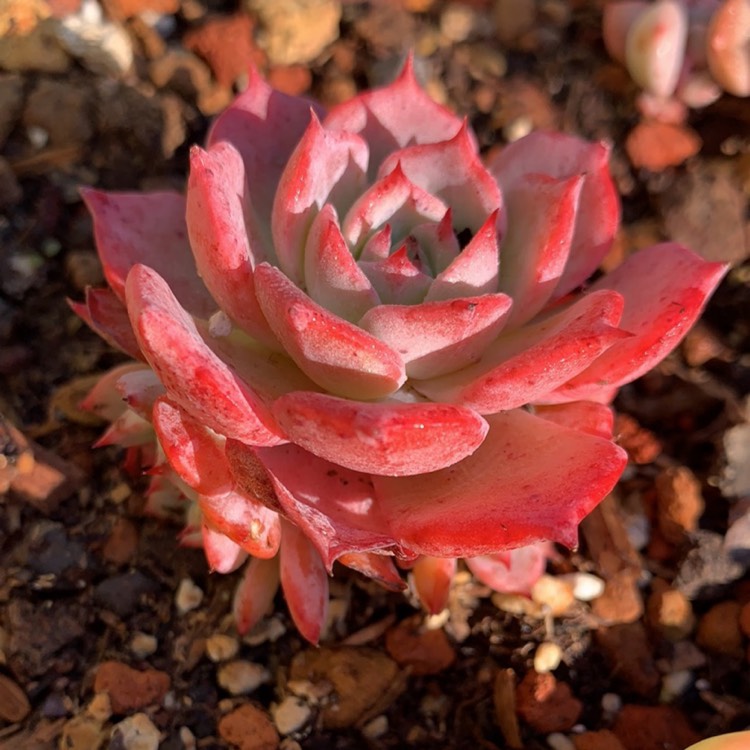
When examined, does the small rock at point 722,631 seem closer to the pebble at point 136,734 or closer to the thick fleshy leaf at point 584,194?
the thick fleshy leaf at point 584,194

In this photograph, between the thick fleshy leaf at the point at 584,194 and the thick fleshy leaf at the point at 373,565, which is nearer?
the thick fleshy leaf at the point at 373,565

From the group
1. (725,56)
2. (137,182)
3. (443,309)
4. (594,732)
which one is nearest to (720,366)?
(725,56)

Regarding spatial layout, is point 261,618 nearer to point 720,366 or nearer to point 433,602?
point 433,602

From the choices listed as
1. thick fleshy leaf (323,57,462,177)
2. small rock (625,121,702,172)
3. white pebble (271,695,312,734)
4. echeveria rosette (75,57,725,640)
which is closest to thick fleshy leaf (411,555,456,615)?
echeveria rosette (75,57,725,640)

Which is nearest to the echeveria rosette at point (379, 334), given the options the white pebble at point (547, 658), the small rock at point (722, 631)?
the white pebble at point (547, 658)

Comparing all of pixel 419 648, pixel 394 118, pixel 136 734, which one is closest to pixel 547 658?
pixel 419 648

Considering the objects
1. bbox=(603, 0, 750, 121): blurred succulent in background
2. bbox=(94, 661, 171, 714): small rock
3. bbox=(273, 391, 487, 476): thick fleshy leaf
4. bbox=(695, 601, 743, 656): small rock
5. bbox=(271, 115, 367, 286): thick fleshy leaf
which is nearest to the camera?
bbox=(273, 391, 487, 476): thick fleshy leaf

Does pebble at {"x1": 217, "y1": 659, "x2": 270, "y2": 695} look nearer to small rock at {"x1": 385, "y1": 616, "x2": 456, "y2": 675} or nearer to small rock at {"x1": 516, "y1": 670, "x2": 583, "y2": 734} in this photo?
small rock at {"x1": 385, "y1": 616, "x2": 456, "y2": 675}

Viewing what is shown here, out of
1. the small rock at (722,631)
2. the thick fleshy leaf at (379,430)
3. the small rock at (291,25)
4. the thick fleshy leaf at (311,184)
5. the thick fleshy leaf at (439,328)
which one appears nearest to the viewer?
the thick fleshy leaf at (379,430)
